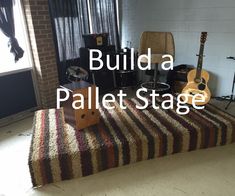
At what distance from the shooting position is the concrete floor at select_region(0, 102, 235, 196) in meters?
1.69

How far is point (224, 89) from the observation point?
326cm

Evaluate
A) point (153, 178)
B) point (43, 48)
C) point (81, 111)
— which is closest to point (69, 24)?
point (43, 48)

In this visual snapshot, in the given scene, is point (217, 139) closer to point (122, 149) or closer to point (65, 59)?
point (122, 149)

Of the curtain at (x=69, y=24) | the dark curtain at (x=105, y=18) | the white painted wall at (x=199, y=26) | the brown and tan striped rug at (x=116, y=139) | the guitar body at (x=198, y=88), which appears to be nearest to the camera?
the brown and tan striped rug at (x=116, y=139)

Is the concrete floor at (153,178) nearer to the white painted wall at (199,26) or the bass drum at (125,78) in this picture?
the white painted wall at (199,26)

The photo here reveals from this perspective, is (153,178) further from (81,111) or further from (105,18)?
(105,18)

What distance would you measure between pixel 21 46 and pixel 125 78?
1748mm

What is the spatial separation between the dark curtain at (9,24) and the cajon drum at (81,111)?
4.13ft

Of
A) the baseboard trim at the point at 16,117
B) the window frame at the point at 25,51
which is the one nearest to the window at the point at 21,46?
the window frame at the point at 25,51

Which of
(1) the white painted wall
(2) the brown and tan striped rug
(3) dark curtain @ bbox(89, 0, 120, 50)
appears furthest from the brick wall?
(1) the white painted wall

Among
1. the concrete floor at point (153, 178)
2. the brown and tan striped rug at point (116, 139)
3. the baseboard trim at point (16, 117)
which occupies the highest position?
the brown and tan striped rug at point (116, 139)

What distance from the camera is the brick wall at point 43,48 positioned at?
2.84 meters

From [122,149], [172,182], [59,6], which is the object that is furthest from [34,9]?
[172,182]

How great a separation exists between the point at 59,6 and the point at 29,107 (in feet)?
5.08
